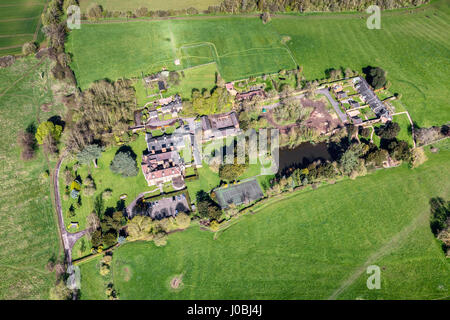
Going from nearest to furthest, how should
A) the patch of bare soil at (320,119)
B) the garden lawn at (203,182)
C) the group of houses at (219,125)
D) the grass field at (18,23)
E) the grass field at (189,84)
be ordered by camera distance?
the garden lawn at (203,182), the group of houses at (219,125), the patch of bare soil at (320,119), the grass field at (189,84), the grass field at (18,23)

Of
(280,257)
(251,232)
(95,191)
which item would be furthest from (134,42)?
(280,257)

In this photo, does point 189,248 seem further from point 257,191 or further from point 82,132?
point 82,132

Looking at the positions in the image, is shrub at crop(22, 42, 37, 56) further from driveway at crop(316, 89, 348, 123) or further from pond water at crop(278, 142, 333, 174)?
driveway at crop(316, 89, 348, 123)

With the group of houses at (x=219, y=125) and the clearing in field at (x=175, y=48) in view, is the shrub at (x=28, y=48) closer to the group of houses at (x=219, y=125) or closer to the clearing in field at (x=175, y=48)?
the clearing in field at (x=175, y=48)

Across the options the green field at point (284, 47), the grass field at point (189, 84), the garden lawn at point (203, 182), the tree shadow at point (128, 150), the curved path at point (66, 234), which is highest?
the green field at point (284, 47)

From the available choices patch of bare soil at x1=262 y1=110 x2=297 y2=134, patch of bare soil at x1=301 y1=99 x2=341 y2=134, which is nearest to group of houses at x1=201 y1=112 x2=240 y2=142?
patch of bare soil at x1=262 y1=110 x2=297 y2=134

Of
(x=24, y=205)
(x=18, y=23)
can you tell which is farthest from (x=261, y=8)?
(x=24, y=205)

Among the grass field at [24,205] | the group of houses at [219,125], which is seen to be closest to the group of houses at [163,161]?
the group of houses at [219,125]
